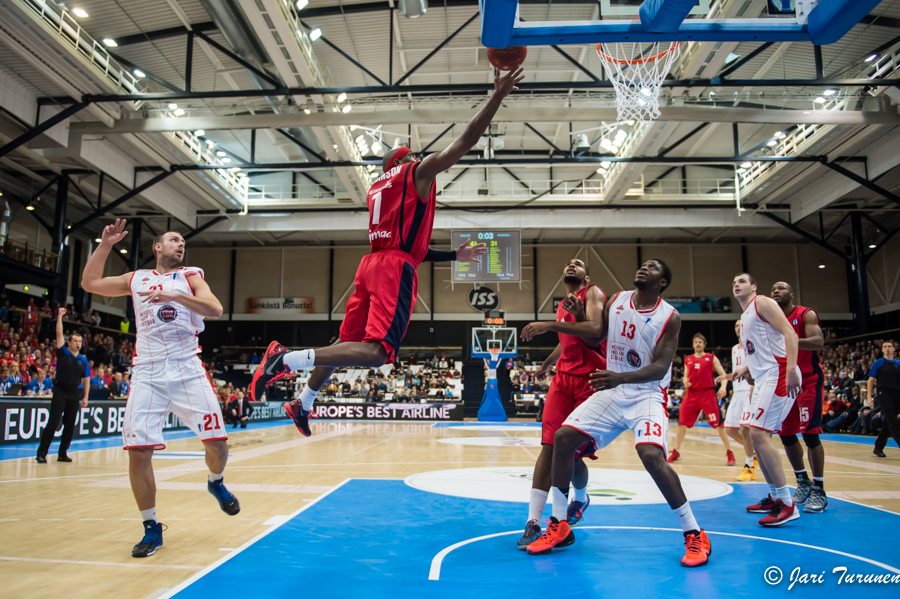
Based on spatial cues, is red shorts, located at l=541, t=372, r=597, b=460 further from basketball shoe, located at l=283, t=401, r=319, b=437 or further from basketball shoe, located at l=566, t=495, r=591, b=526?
basketball shoe, located at l=283, t=401, r=319, b=437

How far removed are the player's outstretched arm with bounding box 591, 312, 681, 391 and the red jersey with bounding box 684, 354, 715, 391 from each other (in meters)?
5.40

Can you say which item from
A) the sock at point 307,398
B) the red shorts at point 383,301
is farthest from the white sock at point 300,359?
the sock at point 307,398

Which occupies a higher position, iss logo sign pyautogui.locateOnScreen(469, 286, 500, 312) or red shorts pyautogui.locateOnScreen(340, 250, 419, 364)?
iss logo sign pyautogui.locateOnScreen(469, 286, 500, 312)

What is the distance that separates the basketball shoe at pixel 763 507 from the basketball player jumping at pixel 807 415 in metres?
0.40

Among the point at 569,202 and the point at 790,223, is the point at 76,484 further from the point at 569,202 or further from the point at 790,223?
the point at 790,223

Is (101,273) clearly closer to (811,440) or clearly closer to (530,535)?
(530,535)

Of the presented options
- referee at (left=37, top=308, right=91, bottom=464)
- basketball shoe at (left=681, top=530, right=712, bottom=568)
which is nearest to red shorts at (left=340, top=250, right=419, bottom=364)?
basketball shoe at (left=681, top=530, right=712, bottom=568)

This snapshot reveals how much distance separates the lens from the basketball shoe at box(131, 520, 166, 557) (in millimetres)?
3455

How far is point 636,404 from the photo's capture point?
12.4 ft

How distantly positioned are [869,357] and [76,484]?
2412 cm

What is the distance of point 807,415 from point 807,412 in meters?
0.03

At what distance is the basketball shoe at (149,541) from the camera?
3.46 m

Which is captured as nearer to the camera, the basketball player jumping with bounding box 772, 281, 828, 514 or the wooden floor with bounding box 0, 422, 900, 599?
the wooden floor with bounding box 0, 422, 900, 599

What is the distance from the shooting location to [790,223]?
25375 millimetres
